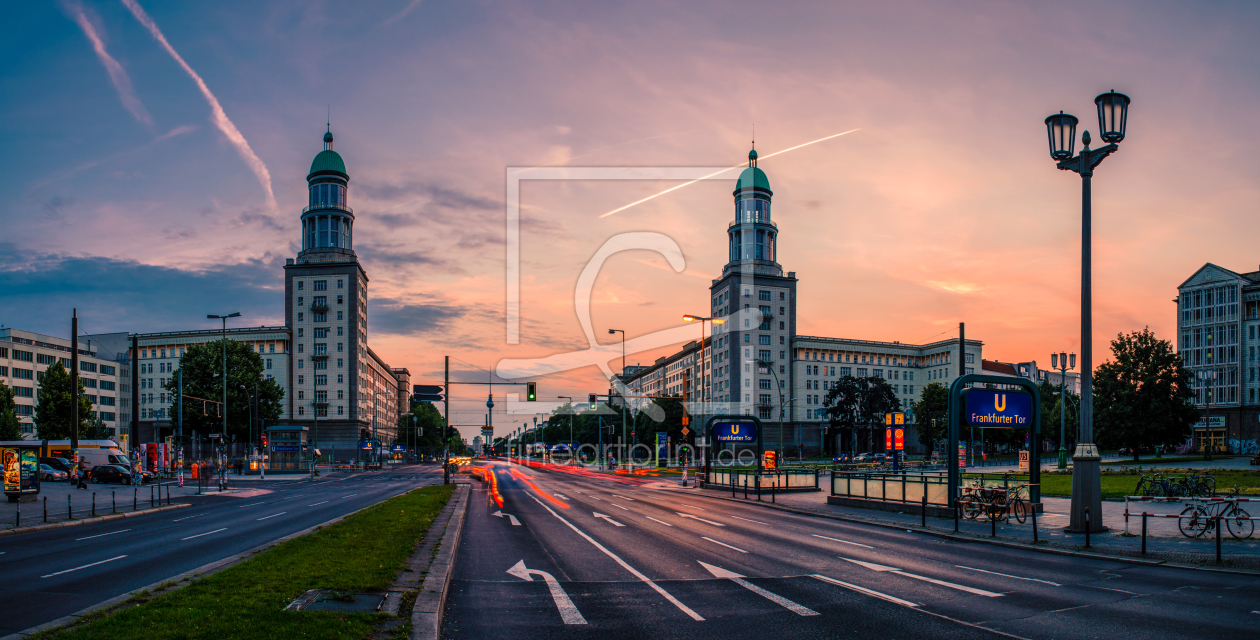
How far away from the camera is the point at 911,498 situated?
90.3ft

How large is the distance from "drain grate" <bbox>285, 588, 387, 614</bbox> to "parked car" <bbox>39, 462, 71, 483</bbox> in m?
60.6

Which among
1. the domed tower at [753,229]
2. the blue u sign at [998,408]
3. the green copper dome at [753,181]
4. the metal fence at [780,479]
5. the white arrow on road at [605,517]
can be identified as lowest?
the metal fence at [780,479]

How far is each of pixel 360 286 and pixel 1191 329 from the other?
5423 inches

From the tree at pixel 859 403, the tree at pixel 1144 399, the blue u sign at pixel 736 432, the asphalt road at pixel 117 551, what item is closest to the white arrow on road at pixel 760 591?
the asphalt road at pixel 117 551

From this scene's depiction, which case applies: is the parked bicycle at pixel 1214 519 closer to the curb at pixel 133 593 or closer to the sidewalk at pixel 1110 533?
the sidewalk at pixel 1110 533

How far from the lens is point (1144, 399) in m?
70.5

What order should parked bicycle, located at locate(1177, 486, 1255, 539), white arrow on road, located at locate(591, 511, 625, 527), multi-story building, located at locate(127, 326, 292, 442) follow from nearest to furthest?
parked bicycle, located at locate(1177, 486, 1255, 539)
white arrow on road, located at locate(591, 511, 625, 527)
multi-story building, located at locate(127, 326, 292, 442)

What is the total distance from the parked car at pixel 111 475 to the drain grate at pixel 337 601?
182 feet

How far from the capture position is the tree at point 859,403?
121875 millimetres

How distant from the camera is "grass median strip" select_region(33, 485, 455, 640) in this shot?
8.33 m

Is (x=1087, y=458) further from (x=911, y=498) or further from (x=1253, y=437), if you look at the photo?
(x=1253, y=437)

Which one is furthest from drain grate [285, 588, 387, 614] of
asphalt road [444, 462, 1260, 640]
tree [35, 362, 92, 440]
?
tree [35, 362, 92, 440]

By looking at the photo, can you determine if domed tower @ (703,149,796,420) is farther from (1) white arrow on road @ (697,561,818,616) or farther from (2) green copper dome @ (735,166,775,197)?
(1) white arrow on road @ (697,561,818,616)

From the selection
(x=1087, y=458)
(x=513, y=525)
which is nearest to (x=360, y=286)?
(x=513, y=525)
